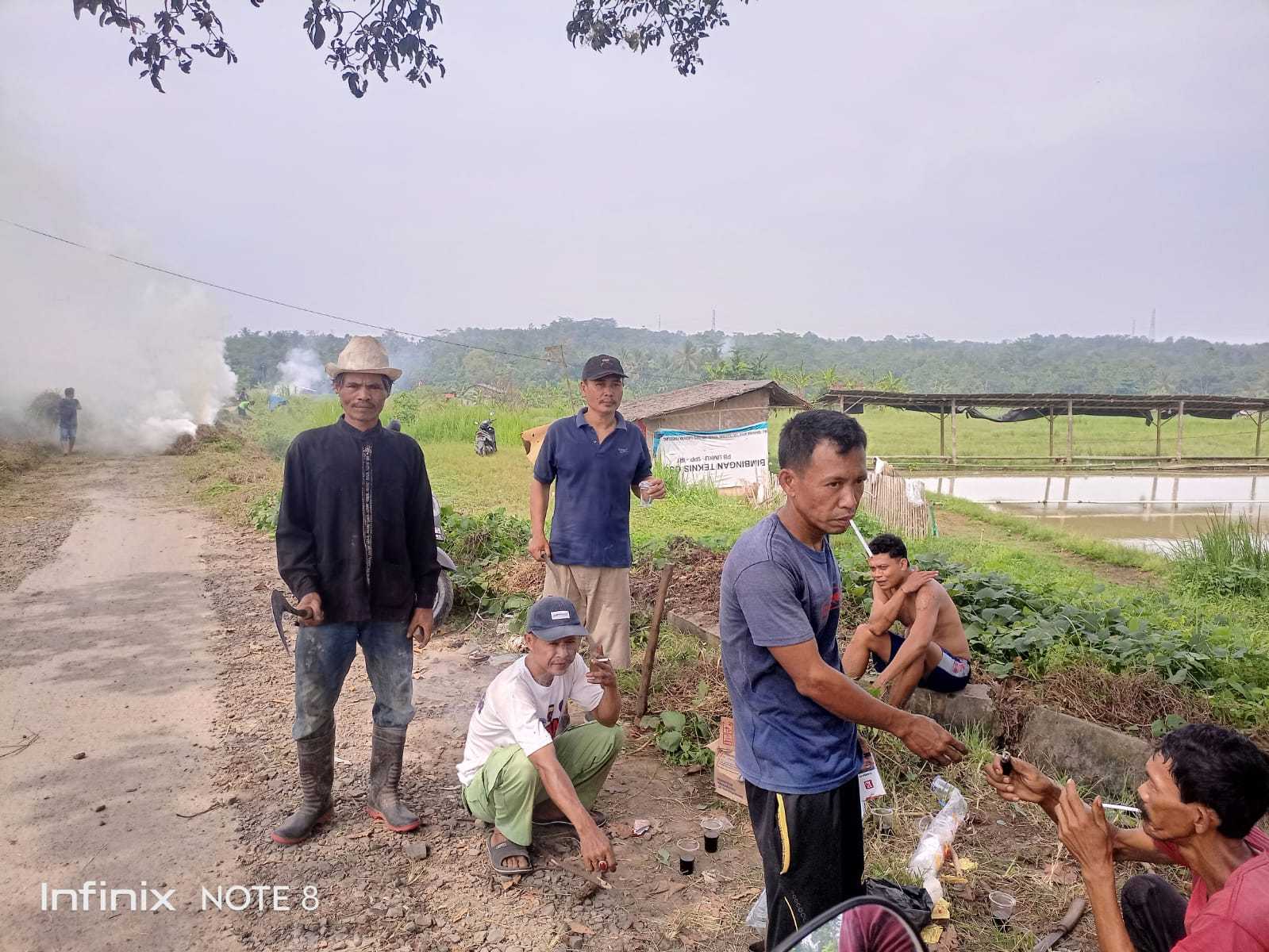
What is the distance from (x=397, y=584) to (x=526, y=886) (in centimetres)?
140

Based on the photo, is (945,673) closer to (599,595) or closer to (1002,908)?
(1002,908)

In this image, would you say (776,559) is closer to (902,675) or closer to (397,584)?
(397,584)

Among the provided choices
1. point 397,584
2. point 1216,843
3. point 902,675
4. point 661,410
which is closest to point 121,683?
point 397,584

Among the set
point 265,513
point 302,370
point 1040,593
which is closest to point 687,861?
point 1040,593

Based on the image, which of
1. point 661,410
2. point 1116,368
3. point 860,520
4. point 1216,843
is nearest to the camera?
point 1216,843

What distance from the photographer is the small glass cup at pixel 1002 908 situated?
3215mm

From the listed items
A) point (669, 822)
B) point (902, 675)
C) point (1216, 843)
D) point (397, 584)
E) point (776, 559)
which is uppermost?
point (776, 559)

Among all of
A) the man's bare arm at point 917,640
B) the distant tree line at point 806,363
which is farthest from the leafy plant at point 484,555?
the distant tree line at point 806,363

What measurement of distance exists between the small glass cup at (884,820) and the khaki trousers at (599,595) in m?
1.83

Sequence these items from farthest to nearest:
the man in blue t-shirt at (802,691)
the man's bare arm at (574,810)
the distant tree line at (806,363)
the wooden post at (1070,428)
A: the distant tree line at (806,363), the wooden post at (1070,428), the man's bare arm at (574,810), the man in blue t-shirt at (802,691)

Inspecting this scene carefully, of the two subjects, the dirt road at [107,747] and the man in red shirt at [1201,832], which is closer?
the man in red shirt at [1201,832]

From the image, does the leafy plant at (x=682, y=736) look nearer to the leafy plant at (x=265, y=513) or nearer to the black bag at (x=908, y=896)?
the black bag at (x=908, y=896)

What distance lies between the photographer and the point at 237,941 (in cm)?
308

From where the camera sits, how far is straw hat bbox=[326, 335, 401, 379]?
3.68 metres
